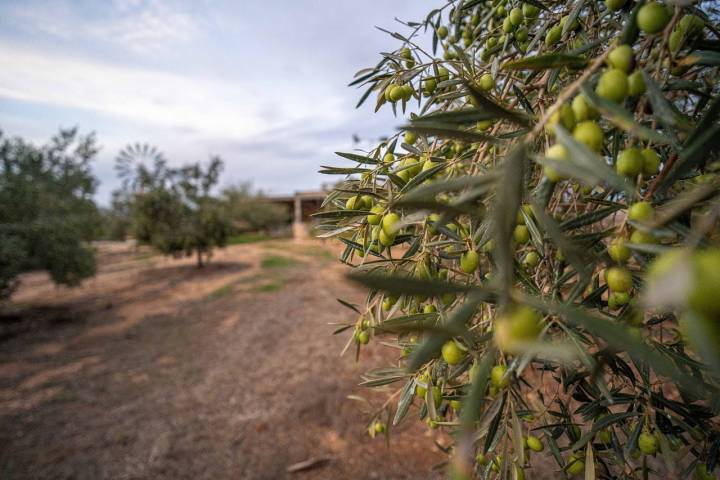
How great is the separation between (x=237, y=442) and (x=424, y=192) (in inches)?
148

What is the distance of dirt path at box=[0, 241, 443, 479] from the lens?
3.06 metres

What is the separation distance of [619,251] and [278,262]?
13313 mm

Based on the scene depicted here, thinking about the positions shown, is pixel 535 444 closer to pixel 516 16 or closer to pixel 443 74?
pixel 443 74

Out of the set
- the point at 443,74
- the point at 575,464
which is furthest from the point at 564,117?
the point at 575,464

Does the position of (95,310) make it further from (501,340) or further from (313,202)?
(313,202)

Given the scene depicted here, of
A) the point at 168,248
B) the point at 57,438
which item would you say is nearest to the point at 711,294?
the point at 57,438

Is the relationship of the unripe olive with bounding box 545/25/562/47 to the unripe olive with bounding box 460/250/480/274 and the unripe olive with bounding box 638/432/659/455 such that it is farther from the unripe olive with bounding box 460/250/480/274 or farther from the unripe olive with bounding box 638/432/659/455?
the unripe olive with bounding box 638/432/659/455

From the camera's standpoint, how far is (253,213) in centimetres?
2603

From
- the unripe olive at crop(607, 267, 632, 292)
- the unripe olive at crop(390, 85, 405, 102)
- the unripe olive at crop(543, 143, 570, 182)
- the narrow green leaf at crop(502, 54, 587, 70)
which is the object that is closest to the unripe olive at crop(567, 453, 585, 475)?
the unripe olive at crop(607, 267, 632, 292)

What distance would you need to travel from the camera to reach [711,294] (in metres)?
0.25

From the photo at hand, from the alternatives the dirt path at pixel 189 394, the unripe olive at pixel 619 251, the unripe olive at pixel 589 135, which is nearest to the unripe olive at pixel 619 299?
the unripe olive at pixel 619 251

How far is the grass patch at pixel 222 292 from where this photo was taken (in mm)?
8906

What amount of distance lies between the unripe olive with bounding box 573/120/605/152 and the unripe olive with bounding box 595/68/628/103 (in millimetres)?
42

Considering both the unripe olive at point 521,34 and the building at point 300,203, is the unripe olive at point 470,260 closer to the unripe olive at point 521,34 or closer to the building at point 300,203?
the unripe olive at point 521,34
